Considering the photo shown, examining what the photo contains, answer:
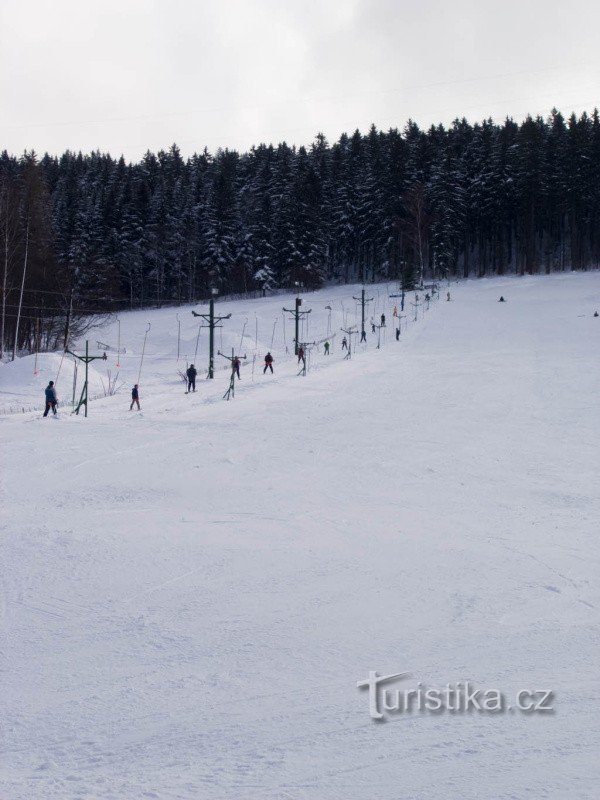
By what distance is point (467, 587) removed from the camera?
738 centimetres

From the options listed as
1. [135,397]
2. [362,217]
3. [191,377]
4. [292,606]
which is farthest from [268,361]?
[362,217]

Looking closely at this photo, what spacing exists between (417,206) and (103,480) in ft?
214

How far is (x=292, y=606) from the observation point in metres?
6.78

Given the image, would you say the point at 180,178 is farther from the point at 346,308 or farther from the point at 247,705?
the point at 247,705

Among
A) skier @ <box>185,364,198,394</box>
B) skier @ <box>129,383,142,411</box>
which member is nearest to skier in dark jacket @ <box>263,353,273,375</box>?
skier @ <box>185,364,198,394</box>

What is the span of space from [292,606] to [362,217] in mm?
74377

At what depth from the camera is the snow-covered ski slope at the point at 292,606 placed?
167 inches

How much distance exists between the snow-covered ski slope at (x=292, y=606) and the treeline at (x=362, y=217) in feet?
163

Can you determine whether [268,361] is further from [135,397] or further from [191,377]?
[135,397]

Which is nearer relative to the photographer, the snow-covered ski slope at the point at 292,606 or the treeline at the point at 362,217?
the snow-covered ski slope at the point at 292,606

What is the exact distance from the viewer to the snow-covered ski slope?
4.24 meters

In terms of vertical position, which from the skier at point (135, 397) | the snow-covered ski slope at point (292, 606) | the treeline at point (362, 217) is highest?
the treeline at point (362, 217)

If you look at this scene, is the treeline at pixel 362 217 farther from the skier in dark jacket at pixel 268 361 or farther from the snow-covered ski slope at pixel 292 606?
the snow-covered ski slope at pixel 292 606

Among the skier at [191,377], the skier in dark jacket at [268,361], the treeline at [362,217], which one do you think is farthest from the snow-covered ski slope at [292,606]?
the treeline at [362,217]
